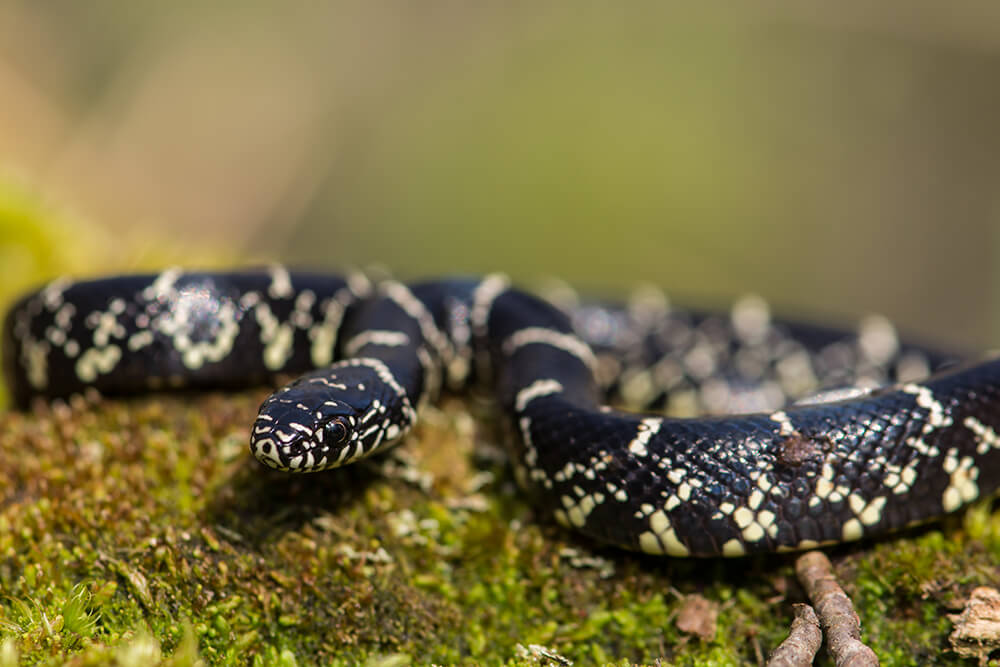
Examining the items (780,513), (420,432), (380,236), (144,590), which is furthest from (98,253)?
(380,236)

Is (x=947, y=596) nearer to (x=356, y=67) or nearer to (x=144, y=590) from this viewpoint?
(x=144, y=590)

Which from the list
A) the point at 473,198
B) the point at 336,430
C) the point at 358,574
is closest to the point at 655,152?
the point at 473,198

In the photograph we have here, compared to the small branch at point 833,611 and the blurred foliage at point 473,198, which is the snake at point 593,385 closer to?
the small branch at point 833,611

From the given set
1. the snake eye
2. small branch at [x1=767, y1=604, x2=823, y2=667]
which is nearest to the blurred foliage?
small branch at [x1=767, y1=604, x2=823, y2=667]

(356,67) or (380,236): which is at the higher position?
(356,67)

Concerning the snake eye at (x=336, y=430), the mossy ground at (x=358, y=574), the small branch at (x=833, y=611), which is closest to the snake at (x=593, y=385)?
the snake eye at (x=336, y=430)

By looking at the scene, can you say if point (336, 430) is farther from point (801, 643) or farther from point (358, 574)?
point (801, 643)

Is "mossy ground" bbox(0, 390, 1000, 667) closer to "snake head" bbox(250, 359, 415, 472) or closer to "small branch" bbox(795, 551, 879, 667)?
Result: "small branch" bbox(795, 551, 879, 667)
